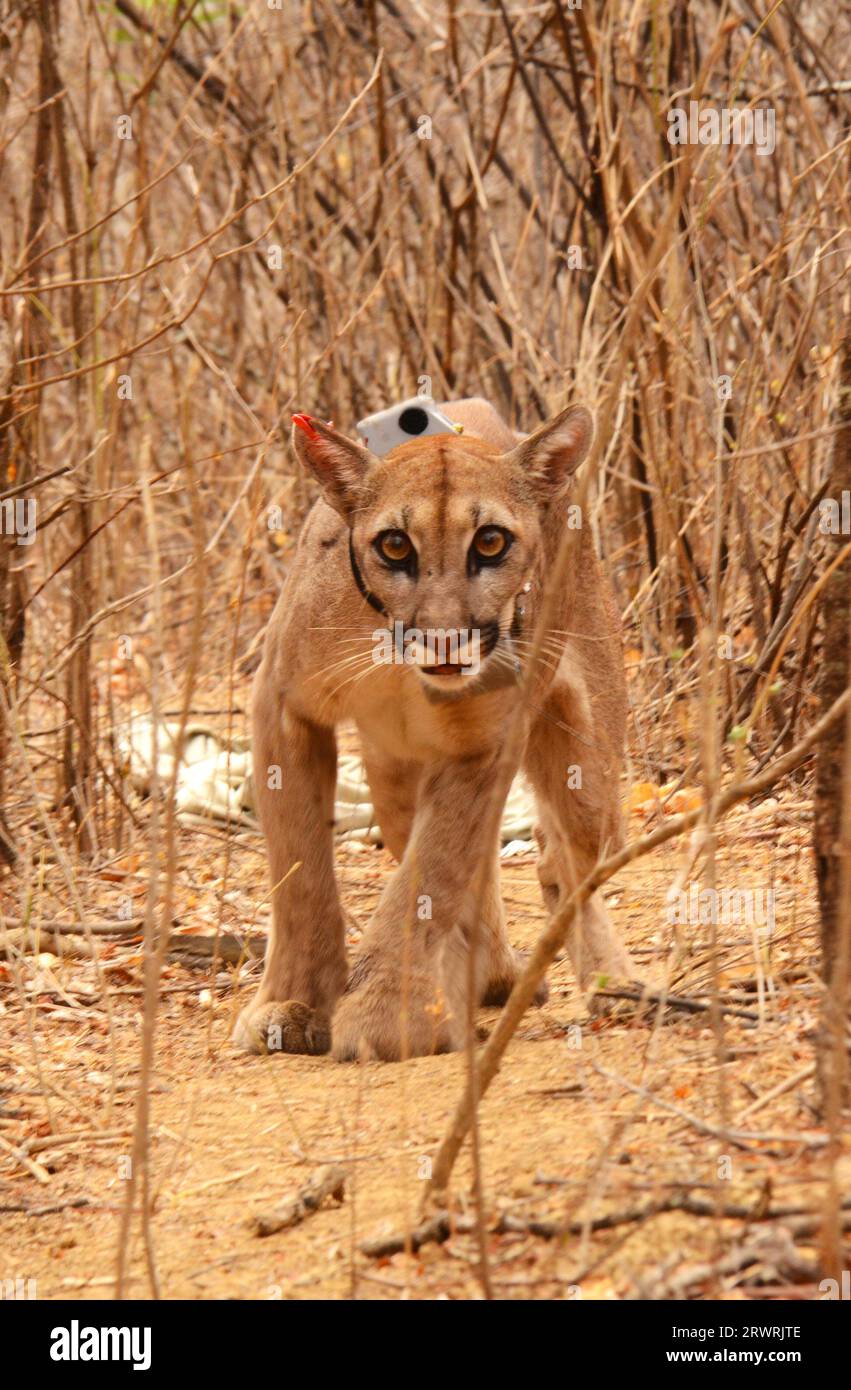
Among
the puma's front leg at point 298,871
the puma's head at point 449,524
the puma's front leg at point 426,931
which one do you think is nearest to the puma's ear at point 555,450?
the puma's head at point 449,524

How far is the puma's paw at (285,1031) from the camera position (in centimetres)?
426

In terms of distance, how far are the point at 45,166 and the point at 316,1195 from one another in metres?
3.66

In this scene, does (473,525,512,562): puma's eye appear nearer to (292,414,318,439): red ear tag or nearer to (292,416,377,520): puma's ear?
(292,416,377,520): puma's ear

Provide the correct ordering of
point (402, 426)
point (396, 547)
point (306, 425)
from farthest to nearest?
point (402, 426)
point (306, 425)
point (396, 547)

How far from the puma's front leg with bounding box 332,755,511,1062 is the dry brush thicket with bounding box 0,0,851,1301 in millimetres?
762

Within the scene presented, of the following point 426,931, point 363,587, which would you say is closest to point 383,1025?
point 426,931

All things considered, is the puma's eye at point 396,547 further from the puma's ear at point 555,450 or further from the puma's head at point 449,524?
the puma's ear at point 555,450

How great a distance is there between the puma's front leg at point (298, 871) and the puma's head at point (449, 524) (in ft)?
1.54

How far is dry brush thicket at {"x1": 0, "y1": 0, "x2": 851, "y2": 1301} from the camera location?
17.1 feet

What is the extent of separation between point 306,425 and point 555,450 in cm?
65

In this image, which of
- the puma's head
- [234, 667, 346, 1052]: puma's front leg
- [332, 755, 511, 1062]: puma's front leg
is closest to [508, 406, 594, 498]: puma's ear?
the puma's head

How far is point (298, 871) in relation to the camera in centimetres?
443

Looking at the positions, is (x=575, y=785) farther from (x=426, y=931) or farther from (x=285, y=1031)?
(x=285, y=1031)

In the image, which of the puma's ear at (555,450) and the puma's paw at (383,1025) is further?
the puma's ear at (555,450)
